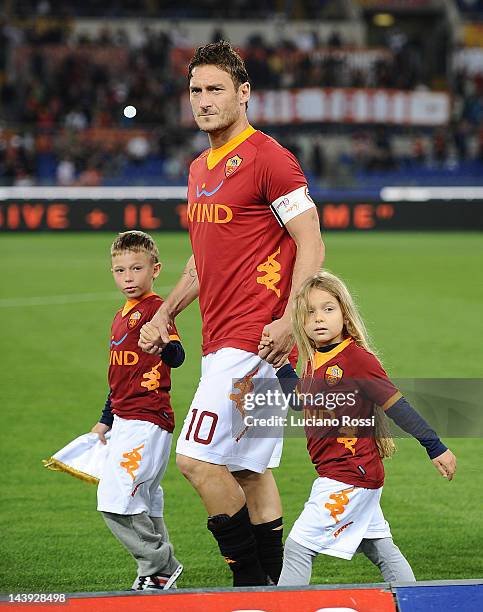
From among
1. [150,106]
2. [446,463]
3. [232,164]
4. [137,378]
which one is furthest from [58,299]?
[150,106]

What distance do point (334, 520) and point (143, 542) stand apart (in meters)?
1.06

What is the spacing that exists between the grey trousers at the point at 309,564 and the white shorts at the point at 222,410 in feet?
1.63

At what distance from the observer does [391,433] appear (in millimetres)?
4496

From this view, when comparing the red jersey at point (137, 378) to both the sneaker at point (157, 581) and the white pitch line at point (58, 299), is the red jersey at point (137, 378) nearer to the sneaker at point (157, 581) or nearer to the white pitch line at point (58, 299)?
the sneaker at point (157, 581)

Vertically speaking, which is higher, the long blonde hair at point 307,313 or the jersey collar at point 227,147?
the jersey collar at point 227,147

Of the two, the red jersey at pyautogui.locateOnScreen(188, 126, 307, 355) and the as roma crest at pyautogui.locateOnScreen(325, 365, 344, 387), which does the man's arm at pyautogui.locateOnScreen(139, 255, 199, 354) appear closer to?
the red jersey at pyautogui.locateOnScreen(188, 126, 307, 355)

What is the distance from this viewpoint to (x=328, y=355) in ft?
14.8

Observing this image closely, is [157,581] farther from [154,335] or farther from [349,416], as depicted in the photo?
[349,416]

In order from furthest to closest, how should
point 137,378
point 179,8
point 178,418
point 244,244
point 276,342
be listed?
point 179,8, point 178,418, point 137,378, point 244,244, point 276,342

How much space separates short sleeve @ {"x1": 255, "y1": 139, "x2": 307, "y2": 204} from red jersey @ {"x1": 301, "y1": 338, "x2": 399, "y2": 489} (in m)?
0.73

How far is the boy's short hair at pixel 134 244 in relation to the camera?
17.7ft

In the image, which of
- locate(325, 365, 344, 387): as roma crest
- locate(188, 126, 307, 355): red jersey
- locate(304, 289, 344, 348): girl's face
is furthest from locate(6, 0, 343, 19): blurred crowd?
locate(325, 365, 344, 387): as roma crest

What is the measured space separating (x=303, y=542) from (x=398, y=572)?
369 millimetres

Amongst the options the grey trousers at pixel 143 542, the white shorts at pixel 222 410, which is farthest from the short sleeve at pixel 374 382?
the grey trousers at pixel 143 542
